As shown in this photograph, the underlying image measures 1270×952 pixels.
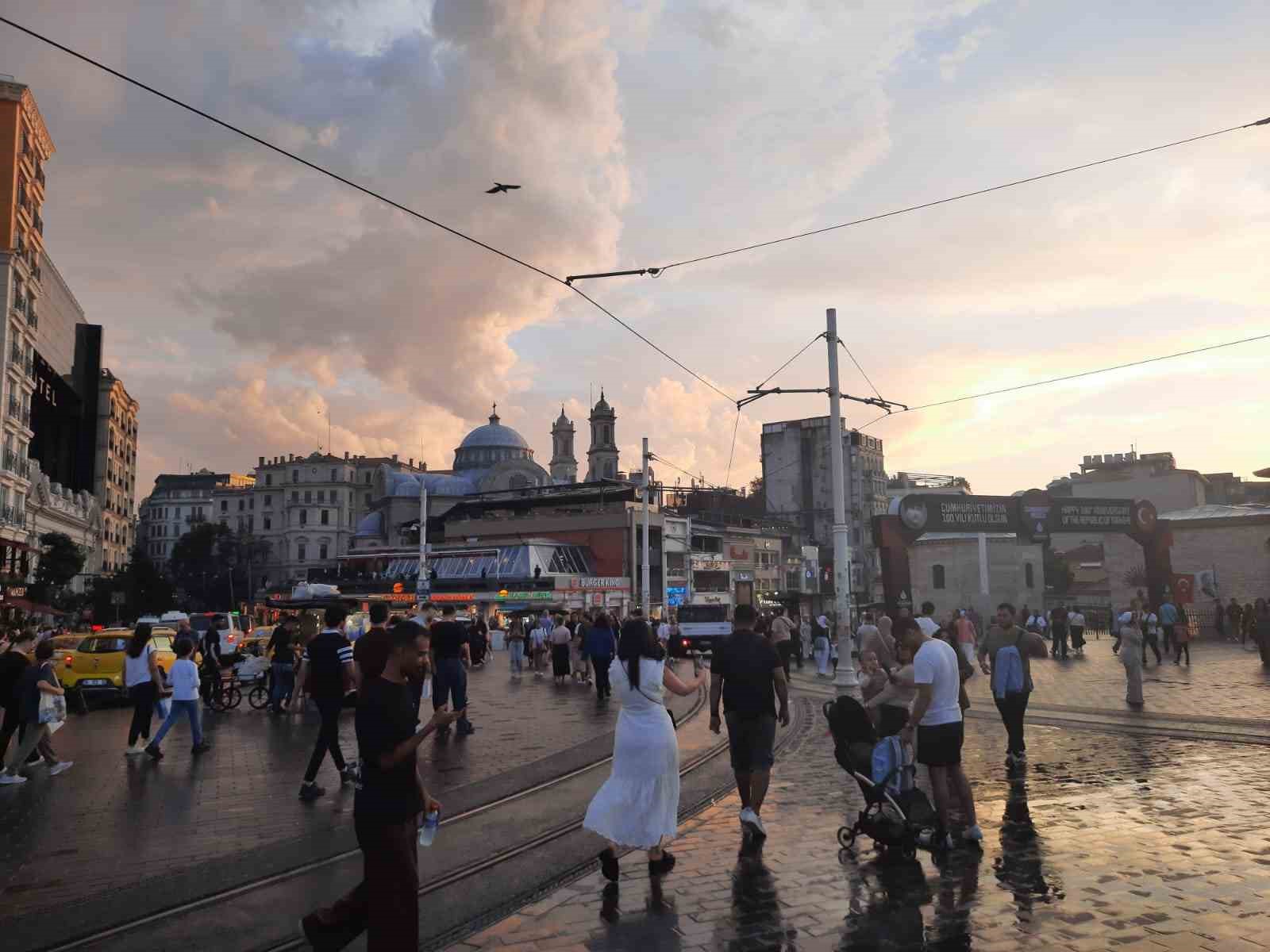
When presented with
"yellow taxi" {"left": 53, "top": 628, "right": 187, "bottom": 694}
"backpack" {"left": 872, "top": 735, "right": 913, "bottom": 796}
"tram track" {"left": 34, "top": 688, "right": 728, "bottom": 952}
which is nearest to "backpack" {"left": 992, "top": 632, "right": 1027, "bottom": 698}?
"backpack" {"left": 872, "top": 735, "right": 913, "bottom": 796}

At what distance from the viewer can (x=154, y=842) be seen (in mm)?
7785

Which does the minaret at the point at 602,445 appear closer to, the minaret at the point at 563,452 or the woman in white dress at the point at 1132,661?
the minaret at the point at 563,452

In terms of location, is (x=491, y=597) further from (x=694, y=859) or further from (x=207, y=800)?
(x=694, y=859)

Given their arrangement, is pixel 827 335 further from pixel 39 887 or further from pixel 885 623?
pixel 39 887

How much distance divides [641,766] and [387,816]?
237 cm

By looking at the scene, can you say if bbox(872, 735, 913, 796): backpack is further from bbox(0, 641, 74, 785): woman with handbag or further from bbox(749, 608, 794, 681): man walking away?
bbox(749, 608, 794, 681): man walking away

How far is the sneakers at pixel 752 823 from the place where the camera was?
7.26m

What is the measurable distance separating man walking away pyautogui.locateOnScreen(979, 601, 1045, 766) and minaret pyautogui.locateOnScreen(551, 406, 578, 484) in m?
109

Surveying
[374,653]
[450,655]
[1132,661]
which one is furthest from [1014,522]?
[374,653]

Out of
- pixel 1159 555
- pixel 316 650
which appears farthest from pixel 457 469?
pixel 316 650

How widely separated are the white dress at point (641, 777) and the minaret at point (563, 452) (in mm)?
111962

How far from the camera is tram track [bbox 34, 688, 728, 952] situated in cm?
552

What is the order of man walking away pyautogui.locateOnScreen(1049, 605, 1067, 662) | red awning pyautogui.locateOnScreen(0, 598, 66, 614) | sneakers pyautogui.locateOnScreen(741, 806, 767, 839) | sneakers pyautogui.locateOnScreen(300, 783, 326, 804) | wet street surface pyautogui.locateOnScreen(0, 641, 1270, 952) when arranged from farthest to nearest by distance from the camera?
red awning pyautogui.locateOnScreen(0, 598, 66, 614) < man walking away pyautogui.locateOnScreen(1049, 605, 1067, 662) < sneakers pyautogui.locateOnScreen(300, 783, 326, 804) < sneakers pyautogui.locateOnScreen(741, 806, 767, 839) < wet street surface pyautogui.locateOnScreen(0, 641, 1270, 952)

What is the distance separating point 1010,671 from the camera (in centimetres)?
1015
